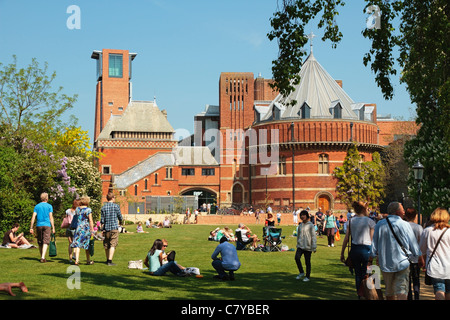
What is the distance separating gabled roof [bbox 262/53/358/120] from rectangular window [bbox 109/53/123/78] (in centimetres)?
4057

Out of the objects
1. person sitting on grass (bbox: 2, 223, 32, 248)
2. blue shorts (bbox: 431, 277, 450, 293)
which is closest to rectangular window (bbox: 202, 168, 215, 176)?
person sitting on grass (bbox: 2, 223, 32, 248)

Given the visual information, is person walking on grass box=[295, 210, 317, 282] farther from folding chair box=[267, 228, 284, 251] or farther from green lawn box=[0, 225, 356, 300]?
folding chair box=[267, 228, 284, 251]

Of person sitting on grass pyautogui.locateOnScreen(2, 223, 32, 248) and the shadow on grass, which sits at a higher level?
person sitting on grass pyautogui.locateOnScreen(2, 223, 32, 248)

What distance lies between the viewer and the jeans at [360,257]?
33.8 ft

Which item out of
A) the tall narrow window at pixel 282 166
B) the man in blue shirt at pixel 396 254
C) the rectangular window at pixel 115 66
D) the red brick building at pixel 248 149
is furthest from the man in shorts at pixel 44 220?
the rectangular window at pixel 115 66

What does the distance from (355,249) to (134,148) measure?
66.4m

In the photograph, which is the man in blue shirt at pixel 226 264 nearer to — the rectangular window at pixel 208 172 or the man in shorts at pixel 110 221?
the man in shorts at pixel 110 221

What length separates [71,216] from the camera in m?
14.8

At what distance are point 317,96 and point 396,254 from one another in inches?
2292

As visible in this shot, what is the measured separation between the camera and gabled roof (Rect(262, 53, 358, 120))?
63.6 metres

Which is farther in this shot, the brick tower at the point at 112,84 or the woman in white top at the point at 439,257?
the brick tower at the point at 112,84

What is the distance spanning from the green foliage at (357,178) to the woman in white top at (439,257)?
5237 cm

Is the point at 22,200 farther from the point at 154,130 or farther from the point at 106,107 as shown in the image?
the point at 106,107
